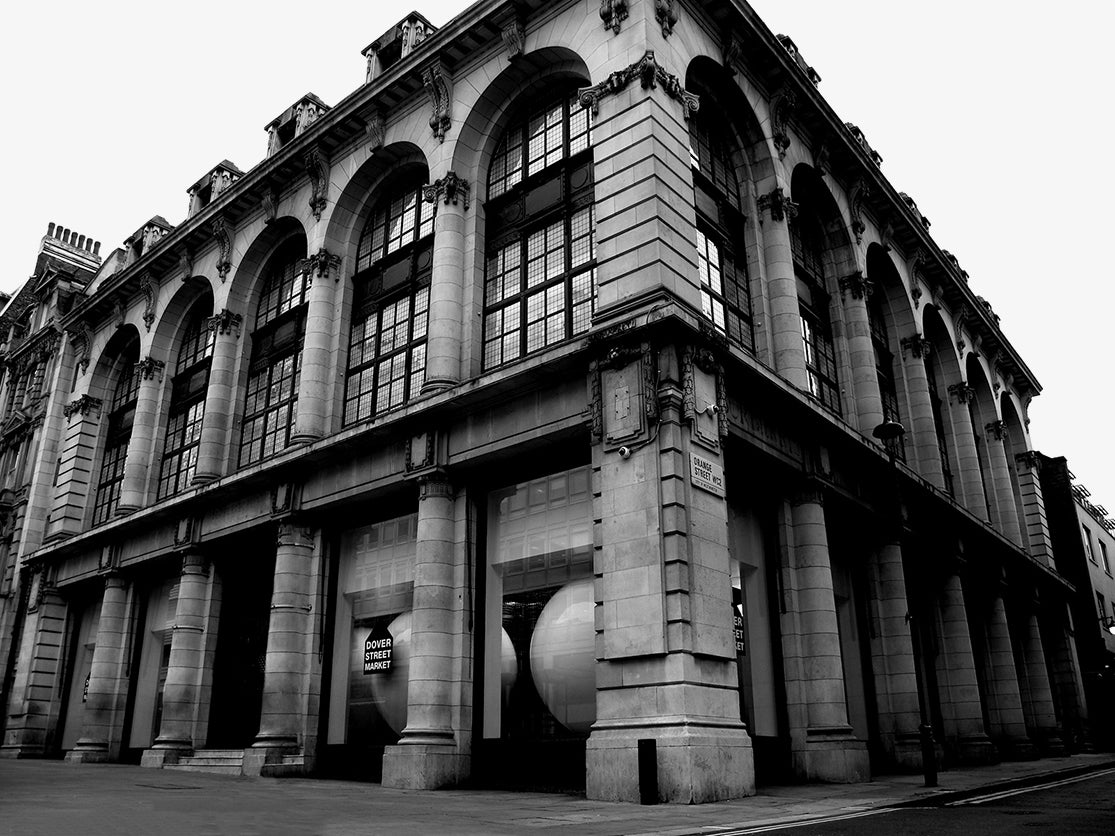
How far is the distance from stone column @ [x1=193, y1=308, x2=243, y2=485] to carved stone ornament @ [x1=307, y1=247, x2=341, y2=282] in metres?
5.41

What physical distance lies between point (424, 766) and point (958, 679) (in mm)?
18890

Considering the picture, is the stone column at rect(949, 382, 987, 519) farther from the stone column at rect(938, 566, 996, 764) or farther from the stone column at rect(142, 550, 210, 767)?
the stone column at rect(142, 550, 210, 767)

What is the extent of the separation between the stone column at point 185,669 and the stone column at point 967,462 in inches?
1111

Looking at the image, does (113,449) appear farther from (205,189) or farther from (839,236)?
(839,236)

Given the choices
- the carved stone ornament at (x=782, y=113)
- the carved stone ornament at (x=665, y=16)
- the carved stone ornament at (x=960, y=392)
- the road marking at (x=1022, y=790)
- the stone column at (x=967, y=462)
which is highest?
the carved stone ornament at (x=782, y=113)

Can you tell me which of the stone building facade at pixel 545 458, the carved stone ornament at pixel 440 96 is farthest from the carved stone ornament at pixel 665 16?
the carved stone ornament at pixel 440 96

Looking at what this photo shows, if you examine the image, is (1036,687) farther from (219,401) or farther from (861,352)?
(219,401)

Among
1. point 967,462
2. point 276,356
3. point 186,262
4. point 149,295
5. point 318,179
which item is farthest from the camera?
point 149,295

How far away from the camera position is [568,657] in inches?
731

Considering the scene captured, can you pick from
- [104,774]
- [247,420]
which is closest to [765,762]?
[104,774]

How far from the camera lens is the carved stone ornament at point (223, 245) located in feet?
103

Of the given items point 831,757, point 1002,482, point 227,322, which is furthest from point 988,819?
point 1002,482

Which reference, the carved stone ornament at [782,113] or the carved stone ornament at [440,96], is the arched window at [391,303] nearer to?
the carved stone ornament at [440,96]

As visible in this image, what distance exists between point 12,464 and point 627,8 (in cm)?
3880
